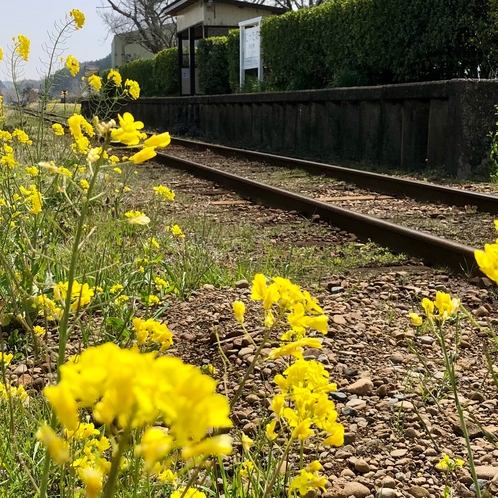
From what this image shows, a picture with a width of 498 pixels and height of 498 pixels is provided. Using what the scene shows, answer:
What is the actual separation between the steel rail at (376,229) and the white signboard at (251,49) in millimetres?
11354

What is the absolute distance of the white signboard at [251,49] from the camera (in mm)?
19844

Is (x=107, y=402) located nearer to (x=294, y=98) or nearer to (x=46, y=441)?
(x=46, y=441)

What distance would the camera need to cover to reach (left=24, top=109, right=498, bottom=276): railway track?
465cm

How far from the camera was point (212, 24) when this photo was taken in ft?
96.6

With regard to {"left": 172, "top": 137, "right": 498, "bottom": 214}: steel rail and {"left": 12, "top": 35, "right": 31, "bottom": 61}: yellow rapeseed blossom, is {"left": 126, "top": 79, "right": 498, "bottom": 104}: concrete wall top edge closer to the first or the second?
{"left": 172, "top": 137, "right": 498, "bottom": 214}: steel rail

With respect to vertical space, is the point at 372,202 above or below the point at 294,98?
below

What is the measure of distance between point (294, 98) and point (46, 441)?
1403cm

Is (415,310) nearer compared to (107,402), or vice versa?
(107,402)

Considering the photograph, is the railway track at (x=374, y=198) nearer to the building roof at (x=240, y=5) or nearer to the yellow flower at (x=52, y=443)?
the yellow flower at (x=52, y=443)

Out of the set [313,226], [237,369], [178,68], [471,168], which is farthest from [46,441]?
[178,68]

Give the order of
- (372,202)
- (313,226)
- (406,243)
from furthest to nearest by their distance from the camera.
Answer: (372,202) → (313,226) → (406,243)

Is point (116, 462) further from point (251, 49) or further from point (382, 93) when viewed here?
point (251, 49)

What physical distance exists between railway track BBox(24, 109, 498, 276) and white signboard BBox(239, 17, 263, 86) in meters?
8.17

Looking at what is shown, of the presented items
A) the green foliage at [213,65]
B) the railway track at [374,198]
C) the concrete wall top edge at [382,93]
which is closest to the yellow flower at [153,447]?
the railway track at [374,198]
